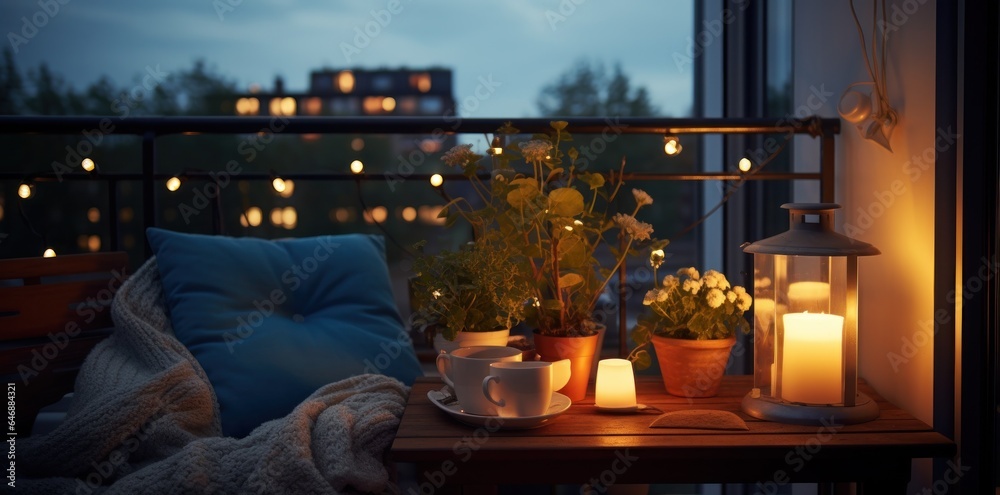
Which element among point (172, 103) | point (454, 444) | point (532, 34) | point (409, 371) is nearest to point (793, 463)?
point (454, 444)

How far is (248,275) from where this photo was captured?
5.45ft

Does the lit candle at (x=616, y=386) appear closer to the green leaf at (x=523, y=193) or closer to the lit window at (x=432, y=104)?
the green leaf at (x=523, y=193)

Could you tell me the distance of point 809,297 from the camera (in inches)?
52.8

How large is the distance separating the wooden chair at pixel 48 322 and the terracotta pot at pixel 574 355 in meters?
0.99

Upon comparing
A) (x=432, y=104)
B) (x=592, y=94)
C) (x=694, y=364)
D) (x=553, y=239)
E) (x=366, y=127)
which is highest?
(x=432, y=104)

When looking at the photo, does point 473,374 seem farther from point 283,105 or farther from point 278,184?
point 283,105

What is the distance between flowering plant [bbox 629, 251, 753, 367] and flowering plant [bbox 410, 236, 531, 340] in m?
0.25

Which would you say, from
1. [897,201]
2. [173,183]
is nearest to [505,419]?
[897,201]

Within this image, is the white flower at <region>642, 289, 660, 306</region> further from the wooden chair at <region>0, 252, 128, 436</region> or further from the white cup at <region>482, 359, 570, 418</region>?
the wooden chair at <region>0, 252, 128, 436</region>

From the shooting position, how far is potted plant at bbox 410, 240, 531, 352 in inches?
54.4

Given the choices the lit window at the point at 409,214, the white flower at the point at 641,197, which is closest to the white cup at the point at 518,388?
the white flower at the point at 641,197

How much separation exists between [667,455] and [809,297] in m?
0.44

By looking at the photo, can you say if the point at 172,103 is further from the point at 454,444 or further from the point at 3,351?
the point at 454,444

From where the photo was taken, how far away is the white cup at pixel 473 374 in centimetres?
122
